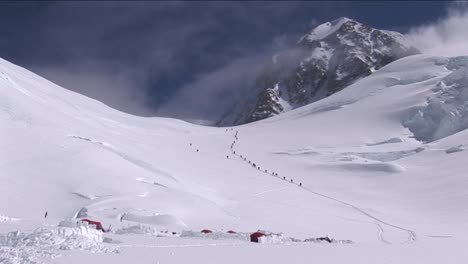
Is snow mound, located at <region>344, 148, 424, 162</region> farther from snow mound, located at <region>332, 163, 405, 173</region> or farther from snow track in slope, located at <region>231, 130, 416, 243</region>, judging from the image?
snow track in slope, located at <region>231, 130, 416, 243</region>

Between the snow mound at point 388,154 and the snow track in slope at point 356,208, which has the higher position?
the snow mound at point 388,154

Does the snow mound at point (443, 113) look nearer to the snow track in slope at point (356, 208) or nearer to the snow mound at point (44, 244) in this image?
the snow track in slope at point (356, 208)

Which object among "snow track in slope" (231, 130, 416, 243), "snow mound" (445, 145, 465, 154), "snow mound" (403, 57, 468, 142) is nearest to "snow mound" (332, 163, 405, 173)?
"snow mound" (445, 145, 465, 154)

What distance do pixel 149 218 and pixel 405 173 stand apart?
Result: 33.0 meters

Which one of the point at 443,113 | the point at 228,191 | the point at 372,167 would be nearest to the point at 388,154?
the point at 372,167

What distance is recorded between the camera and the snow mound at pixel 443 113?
229 feet

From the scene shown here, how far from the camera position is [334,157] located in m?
59.5

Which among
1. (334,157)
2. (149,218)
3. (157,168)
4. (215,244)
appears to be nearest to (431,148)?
(334,157)

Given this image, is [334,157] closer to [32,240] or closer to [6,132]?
[6,132]

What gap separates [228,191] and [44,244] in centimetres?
2546

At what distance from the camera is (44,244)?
12.8m

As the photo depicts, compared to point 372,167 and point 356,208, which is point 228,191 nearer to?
point 356,208

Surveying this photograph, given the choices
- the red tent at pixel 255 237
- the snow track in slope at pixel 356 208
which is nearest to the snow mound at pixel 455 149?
the snow track in slope at pixel 356 208

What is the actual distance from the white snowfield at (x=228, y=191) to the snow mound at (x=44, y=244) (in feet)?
0.13
